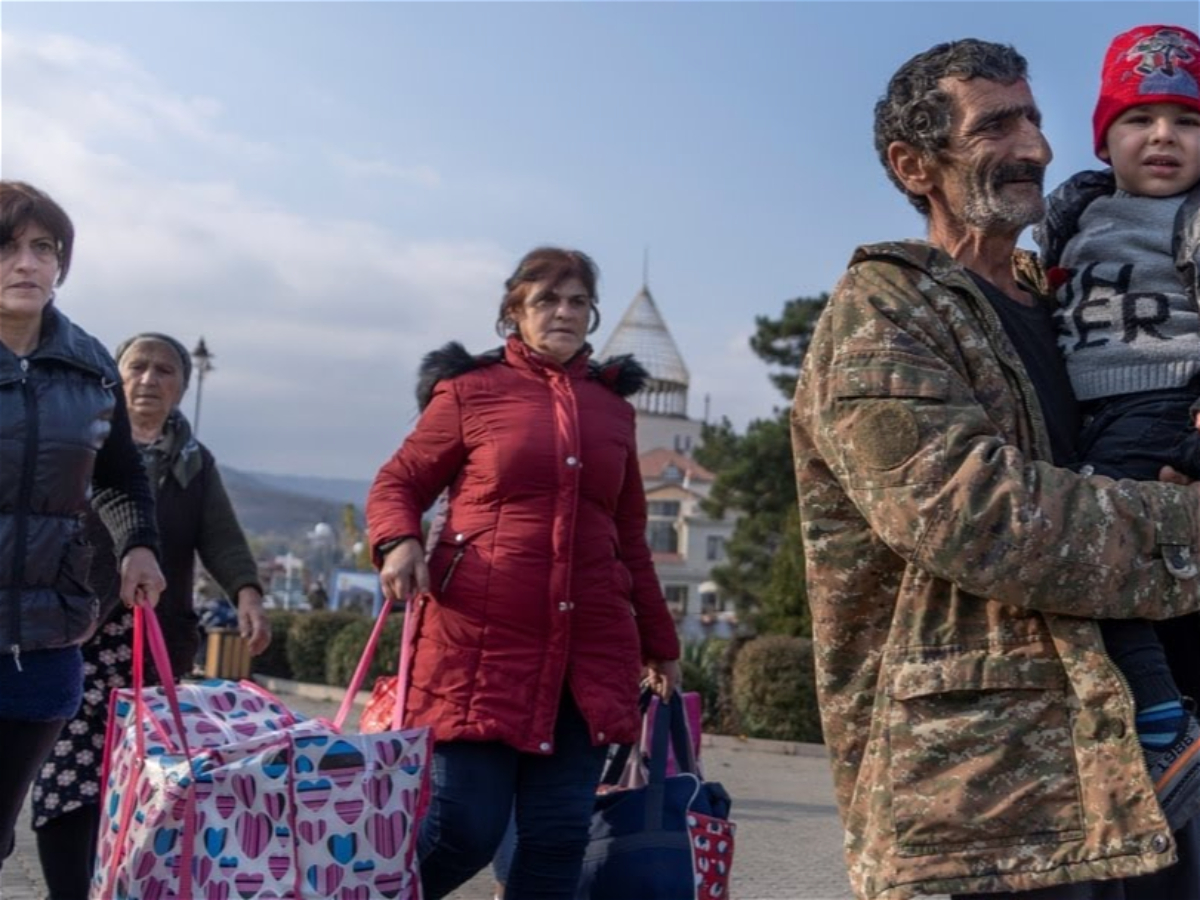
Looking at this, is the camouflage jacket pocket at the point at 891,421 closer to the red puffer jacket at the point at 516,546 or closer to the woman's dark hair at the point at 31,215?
the red puffer jacket at the point at 516,546

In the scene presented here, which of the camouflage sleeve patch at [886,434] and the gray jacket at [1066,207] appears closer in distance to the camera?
the camouflage sleeve patch at [886,434]

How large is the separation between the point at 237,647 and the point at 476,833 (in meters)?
12.1

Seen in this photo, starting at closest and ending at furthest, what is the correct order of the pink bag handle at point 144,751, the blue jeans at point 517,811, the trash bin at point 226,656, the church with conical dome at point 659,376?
the pink bag handle at point 144,751 < the blue jeans at point 517,811 < the trash bin at point 226,656 < the church with conical dome at point 659,376

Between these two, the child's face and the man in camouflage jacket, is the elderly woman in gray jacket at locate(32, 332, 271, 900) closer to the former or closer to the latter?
the man in camouflage jacket

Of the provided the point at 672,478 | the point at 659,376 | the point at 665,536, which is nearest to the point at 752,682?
the point at 665,536

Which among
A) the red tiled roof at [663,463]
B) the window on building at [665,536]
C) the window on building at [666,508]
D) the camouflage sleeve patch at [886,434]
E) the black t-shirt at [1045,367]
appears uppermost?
the red tiled roof at [663,463]

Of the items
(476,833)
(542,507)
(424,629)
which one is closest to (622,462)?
(542,507)

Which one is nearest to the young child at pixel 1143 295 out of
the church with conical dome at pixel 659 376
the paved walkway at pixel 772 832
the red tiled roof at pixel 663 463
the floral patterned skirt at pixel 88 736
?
the floral patterned skirt at pixel 88 736

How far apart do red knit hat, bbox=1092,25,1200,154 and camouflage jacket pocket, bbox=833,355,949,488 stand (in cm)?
72

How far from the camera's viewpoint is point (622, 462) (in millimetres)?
4809

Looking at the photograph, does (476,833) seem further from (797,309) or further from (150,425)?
(797,309)

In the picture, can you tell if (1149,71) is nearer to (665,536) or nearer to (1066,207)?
(1066,207)

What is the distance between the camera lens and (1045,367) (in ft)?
8.77

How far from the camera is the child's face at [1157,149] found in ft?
9.22
